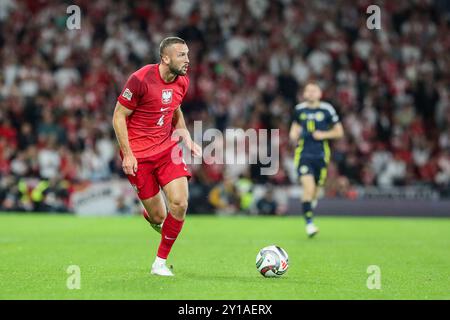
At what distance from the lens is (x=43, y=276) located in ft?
29.3

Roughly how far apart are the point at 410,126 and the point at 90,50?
9.74 metres

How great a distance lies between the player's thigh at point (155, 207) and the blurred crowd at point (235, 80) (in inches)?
475

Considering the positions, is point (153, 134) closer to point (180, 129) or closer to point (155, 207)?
point (180, 129)

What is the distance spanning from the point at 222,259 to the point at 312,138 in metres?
4.64

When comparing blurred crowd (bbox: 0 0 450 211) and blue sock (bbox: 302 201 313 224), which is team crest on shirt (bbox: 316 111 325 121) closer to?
blue sock (bbox: 302 201 313 224)

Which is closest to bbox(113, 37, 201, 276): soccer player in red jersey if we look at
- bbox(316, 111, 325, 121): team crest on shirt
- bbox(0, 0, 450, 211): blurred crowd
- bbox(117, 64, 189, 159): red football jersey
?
bbox(117, 64, 189, 159): red football jersey

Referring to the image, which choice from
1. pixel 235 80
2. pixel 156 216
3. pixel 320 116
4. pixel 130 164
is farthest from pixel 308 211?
pixel 235 80

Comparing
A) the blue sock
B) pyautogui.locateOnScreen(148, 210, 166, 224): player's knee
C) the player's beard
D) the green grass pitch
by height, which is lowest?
the green grass pitch

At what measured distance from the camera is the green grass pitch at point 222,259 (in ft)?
25.7

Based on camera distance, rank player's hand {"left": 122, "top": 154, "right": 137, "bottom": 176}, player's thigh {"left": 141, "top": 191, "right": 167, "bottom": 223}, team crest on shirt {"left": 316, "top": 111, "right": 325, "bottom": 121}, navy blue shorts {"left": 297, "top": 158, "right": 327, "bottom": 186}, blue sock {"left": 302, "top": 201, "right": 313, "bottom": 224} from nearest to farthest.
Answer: player's hand {"left": 122, "top": 154, "right": 137, "bottom": 176} → player's thigh {"left": 141, "top": 191, "right": 167, "bottom": 223} → blue sock {"left": 302, "top": 201, "right": 313, "bottom": 224} → navy blue shorts {"left": 297, "top": 158, "right": 327, "bottom": 186} → team crest on shirt {"left": 316, "top": 111, "right": 325, "bottom": 121}

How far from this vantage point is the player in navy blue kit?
14.8 m

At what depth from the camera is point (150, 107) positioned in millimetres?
9234

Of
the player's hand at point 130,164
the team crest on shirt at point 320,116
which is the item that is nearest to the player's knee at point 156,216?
the player's hand at point 130,164
